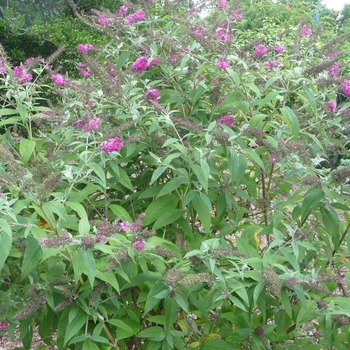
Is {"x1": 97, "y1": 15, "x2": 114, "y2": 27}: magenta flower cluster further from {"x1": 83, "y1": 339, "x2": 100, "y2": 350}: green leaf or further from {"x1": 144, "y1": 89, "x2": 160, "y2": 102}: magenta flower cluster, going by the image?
{"x1": 83, "y1": 339, "x2": 100, "y2": 350}: green leaf

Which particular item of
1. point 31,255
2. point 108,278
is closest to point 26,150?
point 31,255

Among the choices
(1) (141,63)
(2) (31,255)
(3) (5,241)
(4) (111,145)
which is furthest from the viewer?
(1) (141,63)

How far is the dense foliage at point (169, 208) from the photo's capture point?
179cm

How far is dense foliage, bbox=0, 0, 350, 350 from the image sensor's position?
5.89 ft

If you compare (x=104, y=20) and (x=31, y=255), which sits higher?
(x=104, y=20)

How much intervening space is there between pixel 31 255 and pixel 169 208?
0.75 m

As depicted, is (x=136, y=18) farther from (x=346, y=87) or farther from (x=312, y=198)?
(x=312, y=198)

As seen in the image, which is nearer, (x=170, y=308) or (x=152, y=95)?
(x=170, y=308)

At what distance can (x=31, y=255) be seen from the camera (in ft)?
5.63

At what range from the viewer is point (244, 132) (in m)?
2.12

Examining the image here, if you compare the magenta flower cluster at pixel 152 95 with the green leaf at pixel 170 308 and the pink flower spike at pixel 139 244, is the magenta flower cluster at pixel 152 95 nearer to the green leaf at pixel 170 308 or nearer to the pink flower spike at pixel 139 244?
the pink flower spike at pixel 139 244

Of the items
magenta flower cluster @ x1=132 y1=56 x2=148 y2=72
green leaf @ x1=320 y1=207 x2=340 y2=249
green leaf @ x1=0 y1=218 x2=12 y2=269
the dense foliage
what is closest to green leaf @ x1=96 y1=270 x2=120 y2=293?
the dense foliage

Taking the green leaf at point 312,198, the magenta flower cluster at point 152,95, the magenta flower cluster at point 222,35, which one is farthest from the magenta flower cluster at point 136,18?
the green leaf at point 312,198

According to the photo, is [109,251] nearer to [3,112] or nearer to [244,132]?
[244,132]
